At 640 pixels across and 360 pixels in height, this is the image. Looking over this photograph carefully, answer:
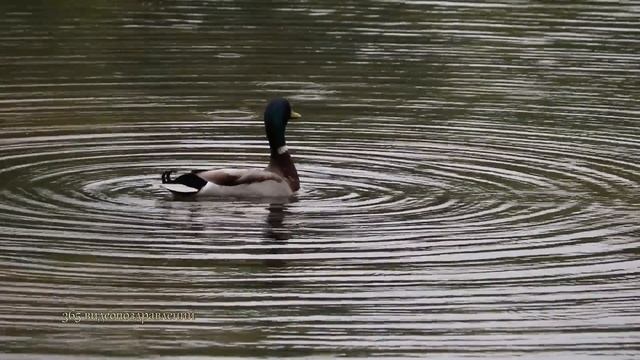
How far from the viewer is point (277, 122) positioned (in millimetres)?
18578

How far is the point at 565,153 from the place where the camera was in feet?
65.5

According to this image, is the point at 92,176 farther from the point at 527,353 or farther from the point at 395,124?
the point at 527,353

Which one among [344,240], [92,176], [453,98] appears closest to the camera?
[344,240]

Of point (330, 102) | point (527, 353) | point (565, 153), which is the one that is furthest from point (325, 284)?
point (330, 102)

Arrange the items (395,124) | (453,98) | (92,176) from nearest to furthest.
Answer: (92,176)
(395,124)
(453,98)

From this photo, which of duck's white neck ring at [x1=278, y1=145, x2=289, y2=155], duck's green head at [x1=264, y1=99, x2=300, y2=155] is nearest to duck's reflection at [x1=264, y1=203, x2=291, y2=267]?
duck's white neck ring at [x1=278, y1=145, x2=289, y2=155]

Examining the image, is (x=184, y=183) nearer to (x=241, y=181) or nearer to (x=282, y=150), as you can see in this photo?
(x=241, y=181)

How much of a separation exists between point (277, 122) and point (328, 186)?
0.93 m

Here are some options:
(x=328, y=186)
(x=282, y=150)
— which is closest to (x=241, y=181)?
(x=282, y=150)

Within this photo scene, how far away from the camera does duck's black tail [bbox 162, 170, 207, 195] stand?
17.2 metres

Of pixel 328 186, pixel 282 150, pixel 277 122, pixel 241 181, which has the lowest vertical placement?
pixel 328 186

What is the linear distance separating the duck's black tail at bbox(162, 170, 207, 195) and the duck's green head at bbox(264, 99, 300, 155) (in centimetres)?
114

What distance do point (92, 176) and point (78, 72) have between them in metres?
6.85

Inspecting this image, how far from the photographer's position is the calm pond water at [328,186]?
13.1 meters
